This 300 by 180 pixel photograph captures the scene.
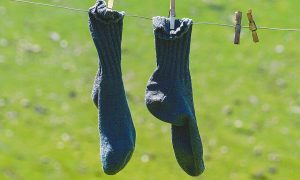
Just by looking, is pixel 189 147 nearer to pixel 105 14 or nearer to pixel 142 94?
pixel 105 14

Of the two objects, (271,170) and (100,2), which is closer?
(100,2)

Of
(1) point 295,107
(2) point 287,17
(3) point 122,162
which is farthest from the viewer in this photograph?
(2) point 287,17

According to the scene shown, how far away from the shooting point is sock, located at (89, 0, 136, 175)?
649 cm

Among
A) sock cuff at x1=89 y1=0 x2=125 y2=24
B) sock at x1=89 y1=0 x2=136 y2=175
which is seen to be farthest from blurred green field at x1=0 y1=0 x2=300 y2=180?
sock cuff at x1=89 y1=0 x2=125 y2=24

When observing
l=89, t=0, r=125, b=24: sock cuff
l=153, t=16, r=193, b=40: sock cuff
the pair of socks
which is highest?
l=89, t=0, r=125, b=24: sock cuff

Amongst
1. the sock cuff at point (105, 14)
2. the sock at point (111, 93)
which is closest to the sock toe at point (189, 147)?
the sock at point (111, 93)

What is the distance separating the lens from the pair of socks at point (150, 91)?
6.51 metres

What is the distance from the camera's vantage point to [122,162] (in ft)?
21.3

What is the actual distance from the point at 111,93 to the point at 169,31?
533 mm

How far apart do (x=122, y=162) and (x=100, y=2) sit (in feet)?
3.33

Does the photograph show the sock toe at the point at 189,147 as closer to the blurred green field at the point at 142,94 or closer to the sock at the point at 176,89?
the sock at the point at 176,89

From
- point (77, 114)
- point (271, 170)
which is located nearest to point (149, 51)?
point (77, 114)

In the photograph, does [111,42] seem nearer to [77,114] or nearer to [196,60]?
[77,114]

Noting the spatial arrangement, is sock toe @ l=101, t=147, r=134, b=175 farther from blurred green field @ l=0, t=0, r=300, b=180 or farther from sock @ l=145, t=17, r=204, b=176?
blurred green field @ l=0, t=0, r=300, b=180
